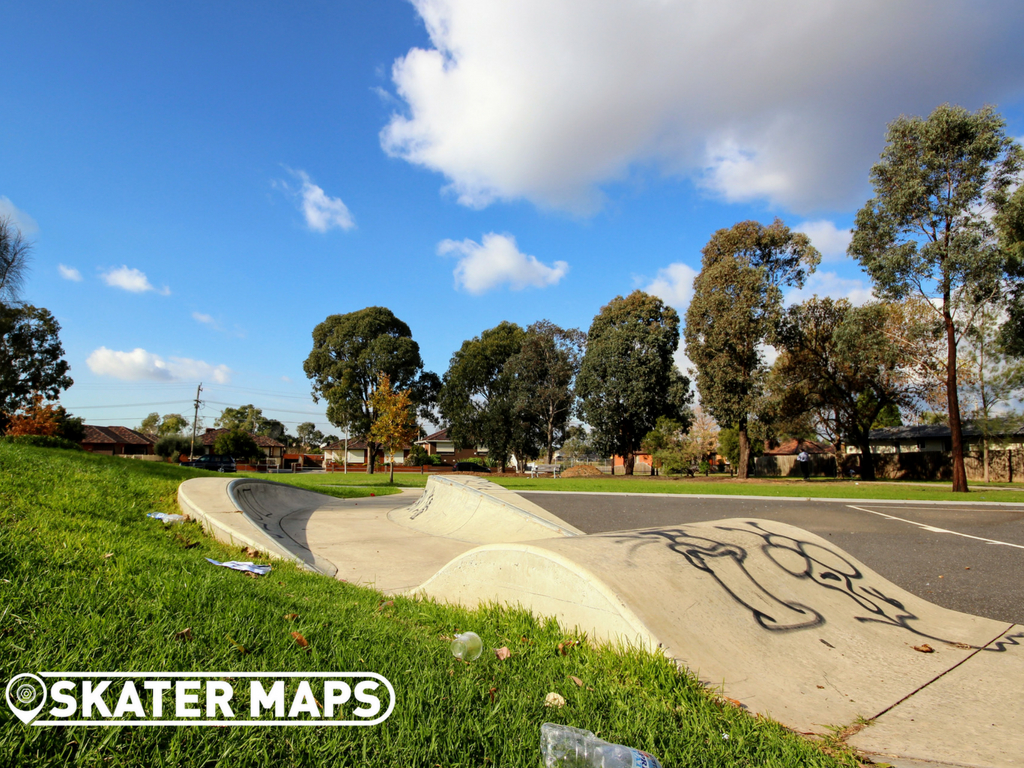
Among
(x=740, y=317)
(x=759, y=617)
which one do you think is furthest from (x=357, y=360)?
(x=759, y=617)

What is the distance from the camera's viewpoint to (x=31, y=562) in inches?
121

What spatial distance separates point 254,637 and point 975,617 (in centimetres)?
578

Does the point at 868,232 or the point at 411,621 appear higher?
the point at 868,232

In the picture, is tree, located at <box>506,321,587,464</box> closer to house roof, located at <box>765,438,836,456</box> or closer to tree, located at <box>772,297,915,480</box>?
tree, located at <box>772,297,915,480</box>

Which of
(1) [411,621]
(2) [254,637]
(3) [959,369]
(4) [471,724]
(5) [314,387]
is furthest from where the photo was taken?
(5) [314,387]

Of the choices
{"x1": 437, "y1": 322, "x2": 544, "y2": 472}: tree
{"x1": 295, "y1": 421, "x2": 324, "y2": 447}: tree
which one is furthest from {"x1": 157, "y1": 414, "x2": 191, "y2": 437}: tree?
{"x1": 437, "y1": 322, "x2": 544, "y2": 472}: tree

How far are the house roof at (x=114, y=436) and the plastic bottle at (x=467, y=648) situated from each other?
68818 mm

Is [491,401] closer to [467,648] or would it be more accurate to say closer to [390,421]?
[390,421]

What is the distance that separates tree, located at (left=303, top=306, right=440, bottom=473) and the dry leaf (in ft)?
144

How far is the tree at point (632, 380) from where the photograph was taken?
3544cm

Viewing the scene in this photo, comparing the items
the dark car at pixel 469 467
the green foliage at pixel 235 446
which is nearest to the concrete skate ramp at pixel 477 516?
the dark car at pixel 469 467

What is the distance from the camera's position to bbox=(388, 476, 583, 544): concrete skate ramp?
8227mm

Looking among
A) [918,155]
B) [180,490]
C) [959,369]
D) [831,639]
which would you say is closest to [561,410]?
[959,369]

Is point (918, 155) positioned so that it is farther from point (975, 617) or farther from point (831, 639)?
→ point (831, 639)
